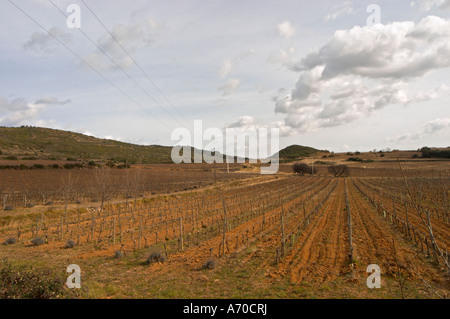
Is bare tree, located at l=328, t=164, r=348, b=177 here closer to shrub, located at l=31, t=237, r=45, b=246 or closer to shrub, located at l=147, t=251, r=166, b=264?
shrub, located at l=147, t=251, r=166, b=264

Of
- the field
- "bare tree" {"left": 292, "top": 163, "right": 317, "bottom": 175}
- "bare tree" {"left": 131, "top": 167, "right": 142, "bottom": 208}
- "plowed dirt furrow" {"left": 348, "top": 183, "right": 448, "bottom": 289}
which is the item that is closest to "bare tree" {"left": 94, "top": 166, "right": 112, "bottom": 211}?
the field

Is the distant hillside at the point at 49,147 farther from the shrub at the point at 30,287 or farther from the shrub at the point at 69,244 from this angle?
the shrub at the point at 30,287

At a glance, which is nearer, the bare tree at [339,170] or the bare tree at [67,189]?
the bare tree at [67,189]

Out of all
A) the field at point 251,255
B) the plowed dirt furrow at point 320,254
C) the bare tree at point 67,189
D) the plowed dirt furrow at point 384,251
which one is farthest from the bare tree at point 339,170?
the bare tree at point 67,189

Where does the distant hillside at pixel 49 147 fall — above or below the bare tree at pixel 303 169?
above

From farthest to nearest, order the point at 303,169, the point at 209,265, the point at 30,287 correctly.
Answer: the point at 303,169
the point at 209,265
the point at 30,287

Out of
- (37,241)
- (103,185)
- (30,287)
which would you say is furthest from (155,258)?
(103,185)

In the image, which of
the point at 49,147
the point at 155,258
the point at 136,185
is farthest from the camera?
the point at 49,147

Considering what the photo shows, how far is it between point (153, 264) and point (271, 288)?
5.04 metres

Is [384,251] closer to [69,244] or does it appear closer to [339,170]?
[69,244]

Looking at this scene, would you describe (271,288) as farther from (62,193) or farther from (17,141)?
(17,141)

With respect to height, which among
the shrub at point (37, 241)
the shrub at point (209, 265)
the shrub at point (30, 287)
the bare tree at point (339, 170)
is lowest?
the shrub at point (37, 241)

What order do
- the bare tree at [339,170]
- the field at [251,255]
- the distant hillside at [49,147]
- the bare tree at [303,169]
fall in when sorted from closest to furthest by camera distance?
the field at [251,255], the bare tree at [339,170], the distant hillside at [49,147], the bare tree at [303,169]
